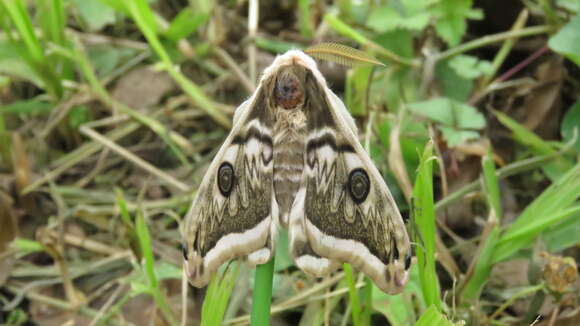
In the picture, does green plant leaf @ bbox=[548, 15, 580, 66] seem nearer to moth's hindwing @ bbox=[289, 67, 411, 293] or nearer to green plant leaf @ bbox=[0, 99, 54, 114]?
moth's hindwing @ bbox=[289, 67, 411, 293]

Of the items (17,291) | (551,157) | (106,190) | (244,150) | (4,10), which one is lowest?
(17,291)

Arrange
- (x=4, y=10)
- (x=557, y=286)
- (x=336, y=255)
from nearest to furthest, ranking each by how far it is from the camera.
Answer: (x=336, y=255), (x=557, y=286), (x=4, y=10)

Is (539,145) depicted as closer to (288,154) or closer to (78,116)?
(288,154)

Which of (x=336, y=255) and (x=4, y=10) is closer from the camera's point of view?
(x=336, y=255)

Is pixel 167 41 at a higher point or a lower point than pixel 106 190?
higher

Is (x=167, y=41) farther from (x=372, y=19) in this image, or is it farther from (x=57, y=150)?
(x=372, y=19)

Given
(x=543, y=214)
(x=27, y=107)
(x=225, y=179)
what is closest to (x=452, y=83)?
(x=543, y=214)

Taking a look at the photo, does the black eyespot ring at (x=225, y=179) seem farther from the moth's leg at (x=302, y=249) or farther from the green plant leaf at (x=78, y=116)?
the green plant leaf at (x=78, y=116)

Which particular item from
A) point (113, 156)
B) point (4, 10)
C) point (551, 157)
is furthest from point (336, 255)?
point (4, 10)
